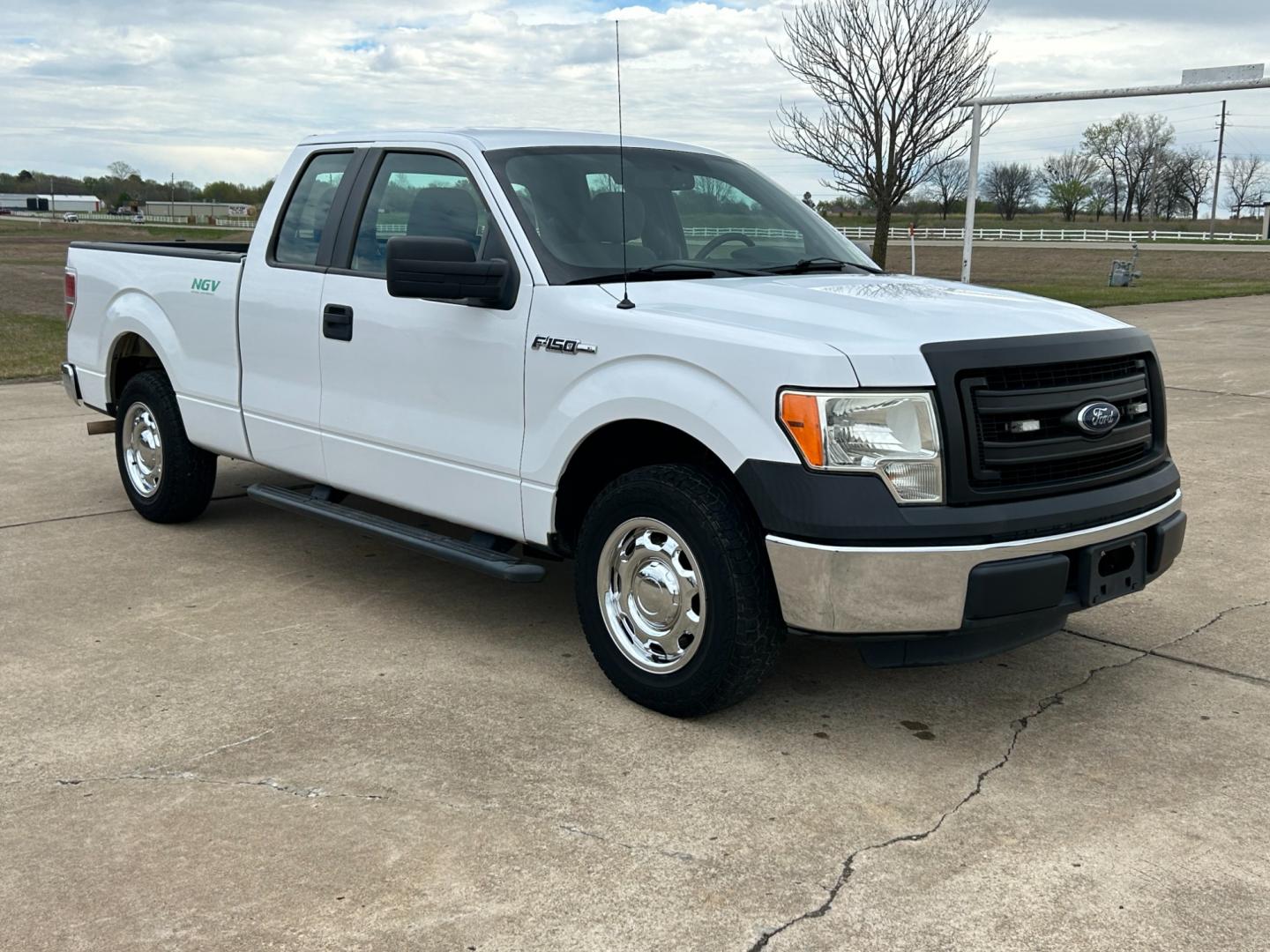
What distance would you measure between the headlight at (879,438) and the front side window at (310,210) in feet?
8.96

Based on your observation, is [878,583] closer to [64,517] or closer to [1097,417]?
[1097,417]

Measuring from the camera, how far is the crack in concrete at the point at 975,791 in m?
3.13

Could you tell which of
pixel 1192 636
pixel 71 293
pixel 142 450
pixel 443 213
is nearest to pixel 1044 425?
pixel 1192 636

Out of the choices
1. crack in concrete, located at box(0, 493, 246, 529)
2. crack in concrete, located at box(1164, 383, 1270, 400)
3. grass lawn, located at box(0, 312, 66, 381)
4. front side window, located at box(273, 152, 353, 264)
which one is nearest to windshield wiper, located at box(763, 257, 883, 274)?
front side window, located at box(273, 152, 353, 264)

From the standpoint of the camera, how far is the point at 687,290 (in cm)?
A: 455

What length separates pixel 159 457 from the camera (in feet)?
22.3

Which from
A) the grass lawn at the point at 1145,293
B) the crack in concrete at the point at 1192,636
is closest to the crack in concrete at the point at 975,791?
the crack in concrete at the point at 1192,636

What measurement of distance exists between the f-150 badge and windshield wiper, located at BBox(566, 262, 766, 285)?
0.76 feet

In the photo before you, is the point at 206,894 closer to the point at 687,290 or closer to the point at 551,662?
the point at 551,662

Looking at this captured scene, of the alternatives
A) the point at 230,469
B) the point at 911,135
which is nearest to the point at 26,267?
the point at 911,135

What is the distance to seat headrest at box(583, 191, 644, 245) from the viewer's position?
4922 mm

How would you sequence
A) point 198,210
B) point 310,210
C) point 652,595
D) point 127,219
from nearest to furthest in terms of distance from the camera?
point 652,595 < point 310,210 < point 127,219 < point 198,210

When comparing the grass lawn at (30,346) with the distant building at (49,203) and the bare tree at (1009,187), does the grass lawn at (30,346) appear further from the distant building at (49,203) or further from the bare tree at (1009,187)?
the distant building at (49,203)

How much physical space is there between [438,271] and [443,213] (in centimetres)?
74
